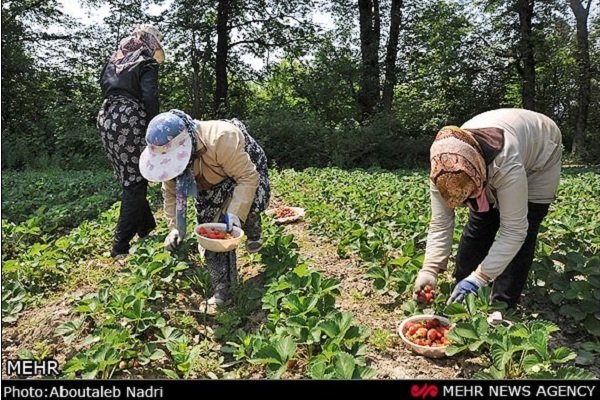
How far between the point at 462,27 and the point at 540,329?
17.9m

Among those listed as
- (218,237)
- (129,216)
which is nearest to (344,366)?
(218,237)

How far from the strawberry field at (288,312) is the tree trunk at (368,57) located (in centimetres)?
1308

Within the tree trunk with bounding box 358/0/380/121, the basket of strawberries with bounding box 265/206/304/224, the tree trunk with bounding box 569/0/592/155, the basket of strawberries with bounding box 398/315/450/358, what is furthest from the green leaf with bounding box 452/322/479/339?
the tree trunk with bounding box 569/0/592/155

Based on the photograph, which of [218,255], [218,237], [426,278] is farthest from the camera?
[218,255]

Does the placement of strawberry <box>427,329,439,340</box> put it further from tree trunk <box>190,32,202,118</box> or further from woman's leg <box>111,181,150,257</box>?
tree trunk <box>190,32,202,118</box>

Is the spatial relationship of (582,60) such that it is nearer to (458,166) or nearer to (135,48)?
(135,48)

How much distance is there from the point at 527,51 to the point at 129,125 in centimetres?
→ 1687

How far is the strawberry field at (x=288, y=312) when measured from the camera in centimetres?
233

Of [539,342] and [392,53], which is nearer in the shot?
[539,342]

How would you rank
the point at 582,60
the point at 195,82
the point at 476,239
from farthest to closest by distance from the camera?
the point at 582,60 < the point at 195,82 < the point at 476,239

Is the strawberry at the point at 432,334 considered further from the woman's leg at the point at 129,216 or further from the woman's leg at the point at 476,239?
the woman's leg at the point at 129,216

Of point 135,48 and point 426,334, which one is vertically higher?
point 135,48
